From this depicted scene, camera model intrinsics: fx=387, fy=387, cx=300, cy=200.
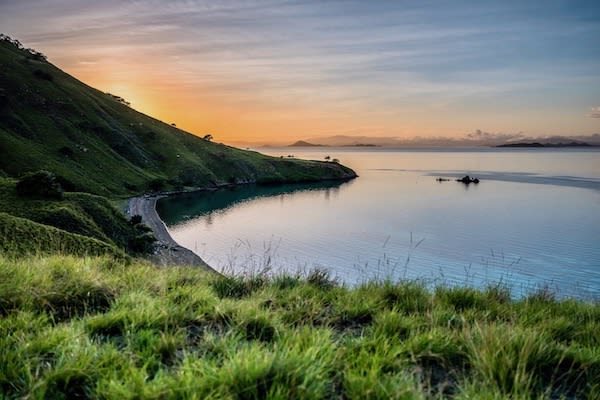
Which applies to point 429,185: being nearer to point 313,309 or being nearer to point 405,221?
point 405,221

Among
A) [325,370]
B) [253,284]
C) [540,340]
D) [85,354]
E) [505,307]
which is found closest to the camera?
[325,370]

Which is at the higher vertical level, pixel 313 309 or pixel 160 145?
pixel 160 145

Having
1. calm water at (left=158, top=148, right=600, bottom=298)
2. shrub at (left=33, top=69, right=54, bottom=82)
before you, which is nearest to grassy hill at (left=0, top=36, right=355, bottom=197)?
shrub at (left=33, top=69, right=54, bottom=82)

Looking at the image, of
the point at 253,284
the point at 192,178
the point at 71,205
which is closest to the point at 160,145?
the point at 192,178

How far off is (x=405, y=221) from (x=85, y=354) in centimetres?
8522

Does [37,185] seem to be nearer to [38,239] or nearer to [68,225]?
[68,225]

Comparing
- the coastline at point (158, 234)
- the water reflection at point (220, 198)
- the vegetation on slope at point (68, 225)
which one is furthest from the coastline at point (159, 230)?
the vegetation on slope at point (68, 225)

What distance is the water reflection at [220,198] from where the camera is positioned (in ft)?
299

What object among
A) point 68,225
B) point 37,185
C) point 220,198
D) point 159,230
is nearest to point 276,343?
point 68,225

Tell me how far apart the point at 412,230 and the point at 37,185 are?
61432 mm

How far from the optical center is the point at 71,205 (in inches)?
1629

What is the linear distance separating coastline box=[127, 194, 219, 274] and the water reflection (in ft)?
10.4

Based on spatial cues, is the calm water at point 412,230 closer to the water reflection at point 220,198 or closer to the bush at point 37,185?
the water reflection at point 220,198

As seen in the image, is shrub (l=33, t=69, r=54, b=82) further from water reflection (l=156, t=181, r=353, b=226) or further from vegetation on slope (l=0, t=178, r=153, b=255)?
vegetation on slope (l=0, t=178, r=153, b=255)
